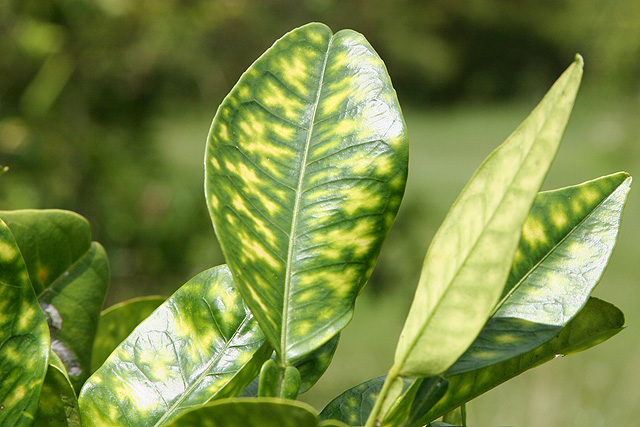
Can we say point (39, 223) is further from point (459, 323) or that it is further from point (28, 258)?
point (459, 323)

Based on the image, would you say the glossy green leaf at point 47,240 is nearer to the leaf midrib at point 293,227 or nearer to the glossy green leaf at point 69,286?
the glossy green leaf at point 69,286

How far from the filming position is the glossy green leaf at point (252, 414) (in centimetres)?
27

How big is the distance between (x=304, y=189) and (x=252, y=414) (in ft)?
0.48

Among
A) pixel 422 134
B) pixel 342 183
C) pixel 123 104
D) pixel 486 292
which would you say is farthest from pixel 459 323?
pixel 422 134

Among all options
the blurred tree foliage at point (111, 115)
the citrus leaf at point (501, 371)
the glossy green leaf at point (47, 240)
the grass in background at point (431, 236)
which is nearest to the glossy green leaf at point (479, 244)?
the citrus leaf at point (501, 371)

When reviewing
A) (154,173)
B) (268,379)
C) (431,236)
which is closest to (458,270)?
(268,379)

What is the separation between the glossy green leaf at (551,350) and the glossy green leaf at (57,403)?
0.21 m

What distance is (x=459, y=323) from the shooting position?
0.28 meters

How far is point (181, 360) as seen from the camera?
0.41 metres

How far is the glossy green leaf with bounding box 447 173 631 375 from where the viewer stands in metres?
0.36

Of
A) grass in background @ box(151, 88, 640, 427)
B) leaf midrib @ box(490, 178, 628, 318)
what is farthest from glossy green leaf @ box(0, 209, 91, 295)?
grass in background @ box(151, 88, 640, 427)

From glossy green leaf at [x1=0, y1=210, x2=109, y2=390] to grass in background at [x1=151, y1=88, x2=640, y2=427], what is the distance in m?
0.56

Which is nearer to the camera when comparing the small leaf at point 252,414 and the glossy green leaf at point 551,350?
the small leaf at point 252,414

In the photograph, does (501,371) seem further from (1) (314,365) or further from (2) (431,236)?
(2) (431,236)
